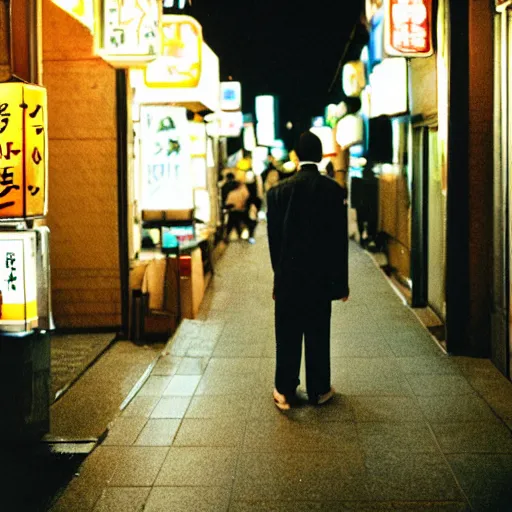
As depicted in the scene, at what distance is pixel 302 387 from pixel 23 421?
10.7 feet

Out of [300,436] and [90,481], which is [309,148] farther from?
[90,481]

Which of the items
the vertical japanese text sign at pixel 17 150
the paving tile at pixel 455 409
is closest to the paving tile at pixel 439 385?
the paving tile at pixel 455 409

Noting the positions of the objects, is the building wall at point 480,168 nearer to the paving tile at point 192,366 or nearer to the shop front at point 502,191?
the shop front at point 502,191

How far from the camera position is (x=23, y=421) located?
7125 mm

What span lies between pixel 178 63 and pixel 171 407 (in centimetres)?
730

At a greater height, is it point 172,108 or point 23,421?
point 172,108

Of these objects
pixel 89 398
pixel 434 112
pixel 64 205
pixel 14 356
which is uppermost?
pixel 434 112

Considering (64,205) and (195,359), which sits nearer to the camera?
(195,359)

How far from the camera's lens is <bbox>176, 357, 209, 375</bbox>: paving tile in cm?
957

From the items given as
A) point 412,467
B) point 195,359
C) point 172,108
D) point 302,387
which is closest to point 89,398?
point 195,359

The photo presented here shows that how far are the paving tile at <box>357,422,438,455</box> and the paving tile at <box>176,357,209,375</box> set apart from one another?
2865 mm

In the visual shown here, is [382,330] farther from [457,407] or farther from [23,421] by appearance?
[23,421]

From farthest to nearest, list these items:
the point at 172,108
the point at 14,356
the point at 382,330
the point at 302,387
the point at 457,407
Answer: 1. the point at 172,108
2. the point at 382,330
3. the point at 302,387
4. the point at 457,407
5. the point at 14,356

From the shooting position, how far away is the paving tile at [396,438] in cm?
670
